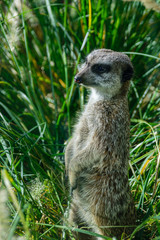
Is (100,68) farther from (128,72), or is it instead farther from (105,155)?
(105,155)

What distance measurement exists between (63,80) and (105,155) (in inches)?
62.9

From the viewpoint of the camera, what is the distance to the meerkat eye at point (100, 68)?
6.68 ft

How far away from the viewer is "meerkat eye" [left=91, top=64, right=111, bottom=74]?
6.68 feet

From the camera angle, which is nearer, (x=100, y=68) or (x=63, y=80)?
(x=100, y=68)

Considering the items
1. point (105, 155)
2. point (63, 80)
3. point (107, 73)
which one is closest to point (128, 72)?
point (107, 73)

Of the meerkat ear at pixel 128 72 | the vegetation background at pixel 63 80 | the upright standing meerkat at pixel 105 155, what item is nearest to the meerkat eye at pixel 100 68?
the upright standing meerkat at pixel 105 155

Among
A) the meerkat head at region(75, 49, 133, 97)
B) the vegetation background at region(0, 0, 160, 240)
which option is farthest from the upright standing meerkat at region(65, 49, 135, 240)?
the vegetation background at region(0, 0, 160, 240)

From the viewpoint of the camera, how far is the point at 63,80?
10.9 feet

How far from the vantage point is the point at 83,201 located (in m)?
2.07

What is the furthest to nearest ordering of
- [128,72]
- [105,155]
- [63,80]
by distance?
[63,80] → [128,72] → [105,155]

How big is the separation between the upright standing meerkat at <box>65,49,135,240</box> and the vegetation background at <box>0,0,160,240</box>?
8.5 inches

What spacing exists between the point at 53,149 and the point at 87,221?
0.79m

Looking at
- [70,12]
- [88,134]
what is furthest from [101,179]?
[70,12]

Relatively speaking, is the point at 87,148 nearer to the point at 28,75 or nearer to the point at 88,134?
the point at 88,134
